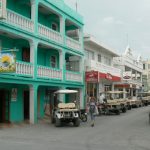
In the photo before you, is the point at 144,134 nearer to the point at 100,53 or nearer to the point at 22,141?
the point at 22,141

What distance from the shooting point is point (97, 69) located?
127 ft

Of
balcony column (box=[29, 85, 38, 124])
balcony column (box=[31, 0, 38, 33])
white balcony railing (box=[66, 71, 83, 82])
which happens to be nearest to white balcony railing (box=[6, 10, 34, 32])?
balcony column (box=[31, 0, 38, 33])

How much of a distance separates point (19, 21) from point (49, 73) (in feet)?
18.4

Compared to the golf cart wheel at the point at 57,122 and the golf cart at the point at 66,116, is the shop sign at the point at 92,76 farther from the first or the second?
the golf cart wheel at the point at 57,122

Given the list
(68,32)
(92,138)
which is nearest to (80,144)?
(92,138)

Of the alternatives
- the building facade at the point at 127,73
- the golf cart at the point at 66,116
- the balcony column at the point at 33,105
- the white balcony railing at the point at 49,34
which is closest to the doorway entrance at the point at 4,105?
the balcony column at the point at 33,105

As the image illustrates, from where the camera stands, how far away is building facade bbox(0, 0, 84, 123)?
23972 mm

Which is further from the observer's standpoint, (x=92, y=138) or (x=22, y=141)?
(x=92, y=138)

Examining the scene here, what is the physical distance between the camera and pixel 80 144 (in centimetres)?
1460

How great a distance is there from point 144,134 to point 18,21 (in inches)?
437

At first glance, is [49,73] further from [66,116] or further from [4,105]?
[66,116]

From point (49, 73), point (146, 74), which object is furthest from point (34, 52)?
point (146, 74)

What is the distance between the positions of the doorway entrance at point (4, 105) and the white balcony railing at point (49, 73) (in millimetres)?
2744

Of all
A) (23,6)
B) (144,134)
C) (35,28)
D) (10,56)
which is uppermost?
(23,6)
